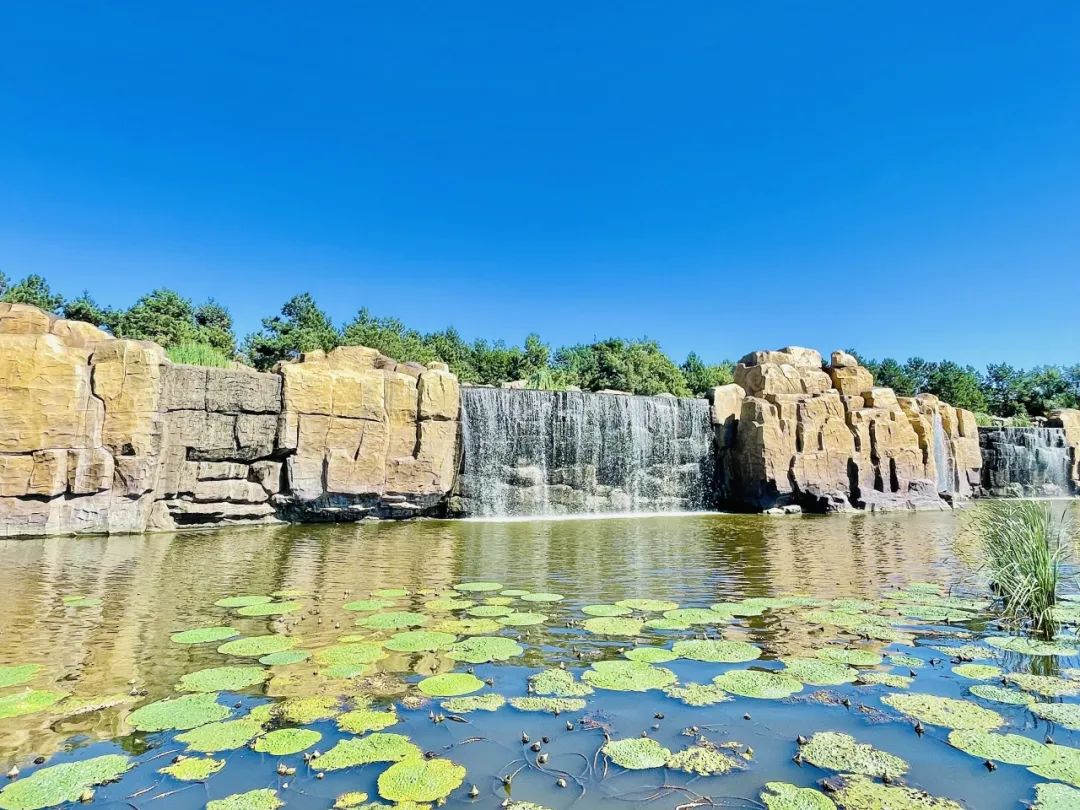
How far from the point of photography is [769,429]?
826 inches

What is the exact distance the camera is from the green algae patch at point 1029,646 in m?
5.31

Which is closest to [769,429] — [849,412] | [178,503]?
[849,412]

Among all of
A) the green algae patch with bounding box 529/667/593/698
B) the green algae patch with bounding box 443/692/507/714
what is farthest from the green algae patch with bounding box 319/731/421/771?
the green algae patch with bounding box 529/667/593/698

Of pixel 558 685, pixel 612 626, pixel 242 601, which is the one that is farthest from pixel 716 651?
pixel 242 601

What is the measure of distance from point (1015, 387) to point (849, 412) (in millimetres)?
30039

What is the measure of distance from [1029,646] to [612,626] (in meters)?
3.45

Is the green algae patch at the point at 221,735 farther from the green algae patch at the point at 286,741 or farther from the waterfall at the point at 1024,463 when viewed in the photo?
the waterfall at the point at 1024,463

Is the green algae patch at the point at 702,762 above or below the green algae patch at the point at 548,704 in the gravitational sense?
below

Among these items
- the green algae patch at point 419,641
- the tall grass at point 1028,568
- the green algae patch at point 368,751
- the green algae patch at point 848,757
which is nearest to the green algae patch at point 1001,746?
the green algae patch at point 848,757

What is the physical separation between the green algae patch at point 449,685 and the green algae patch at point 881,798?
2.33 meters

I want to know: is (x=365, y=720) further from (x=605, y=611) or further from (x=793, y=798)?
(x=605, y=611)

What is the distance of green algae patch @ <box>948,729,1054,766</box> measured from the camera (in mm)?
3469

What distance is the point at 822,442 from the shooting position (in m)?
21.4

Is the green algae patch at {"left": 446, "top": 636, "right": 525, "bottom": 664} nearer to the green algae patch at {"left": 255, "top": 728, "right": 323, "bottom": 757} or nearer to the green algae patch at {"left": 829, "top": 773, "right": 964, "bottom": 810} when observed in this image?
the green algae patch at {"left": 255, "top": 728, "right": 323, "bottom": 757}
